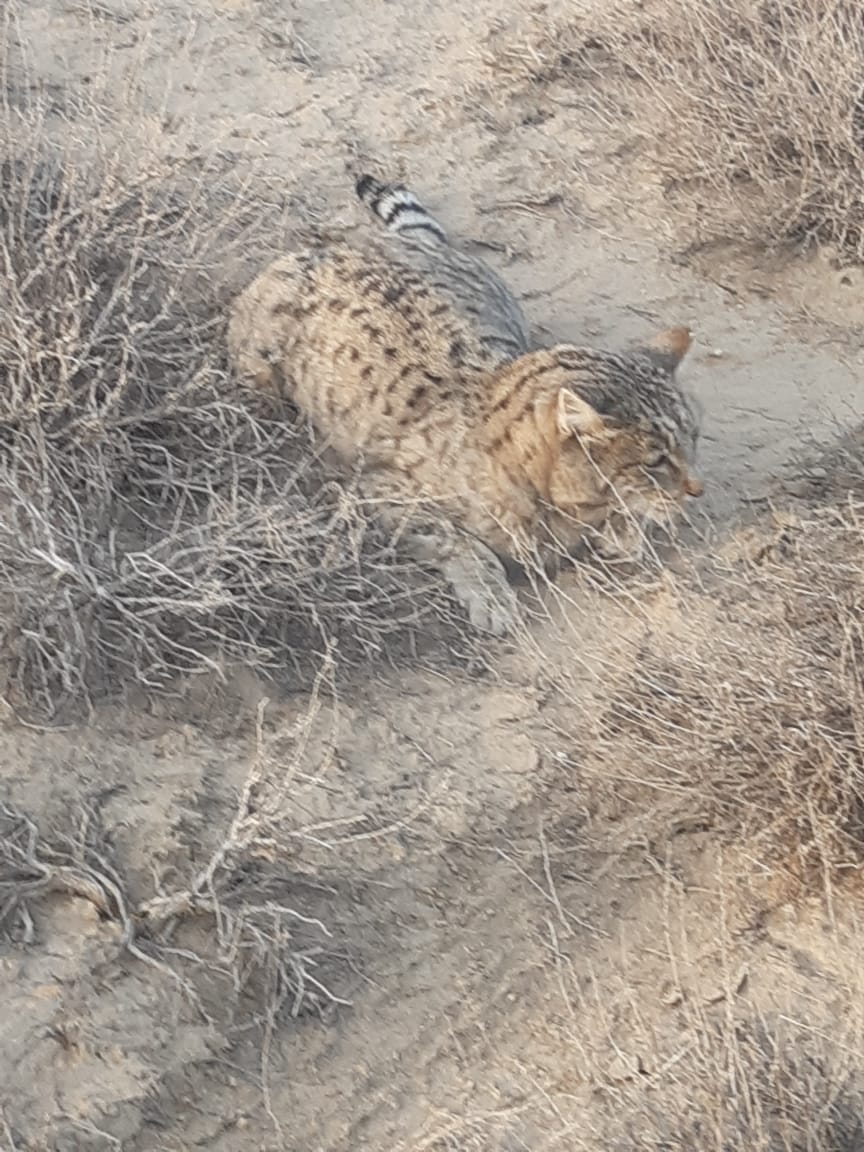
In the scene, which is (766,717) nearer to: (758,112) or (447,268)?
(447,268)

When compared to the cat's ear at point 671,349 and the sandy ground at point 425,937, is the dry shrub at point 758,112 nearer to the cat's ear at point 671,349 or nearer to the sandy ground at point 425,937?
the sandy ground at point 425,937

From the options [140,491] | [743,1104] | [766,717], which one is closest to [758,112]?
[140,491]

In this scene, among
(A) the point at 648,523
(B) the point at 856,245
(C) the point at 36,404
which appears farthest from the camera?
(B) the point at 856,245

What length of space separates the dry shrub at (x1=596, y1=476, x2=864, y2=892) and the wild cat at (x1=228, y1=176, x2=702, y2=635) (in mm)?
594

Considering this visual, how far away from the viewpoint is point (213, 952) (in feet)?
10.8

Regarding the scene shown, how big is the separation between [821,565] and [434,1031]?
4.23ft

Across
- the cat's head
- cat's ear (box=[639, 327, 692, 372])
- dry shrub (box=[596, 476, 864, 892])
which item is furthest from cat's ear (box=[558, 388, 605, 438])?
dry shrub (box=[596, 476, 864, 892])

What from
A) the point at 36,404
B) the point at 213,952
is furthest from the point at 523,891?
the point at 36,404

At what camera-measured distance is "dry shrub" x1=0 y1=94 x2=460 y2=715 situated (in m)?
3.75

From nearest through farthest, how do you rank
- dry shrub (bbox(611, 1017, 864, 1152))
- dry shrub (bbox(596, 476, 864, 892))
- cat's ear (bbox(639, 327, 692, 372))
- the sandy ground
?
dry shrub (bbox(611, 1017, 864, 1152)) < the sandy ground < dry shrub (bbox(596, 476, 864, 892)) < cat's ear (bbox(639, 327, 692, 372))

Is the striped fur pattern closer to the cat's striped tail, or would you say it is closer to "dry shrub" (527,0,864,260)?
the cat's striped tail

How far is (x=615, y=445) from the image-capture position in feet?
13.9

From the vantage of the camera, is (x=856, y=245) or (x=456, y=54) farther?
(x=456, y=54)

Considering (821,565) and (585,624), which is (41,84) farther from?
(821,565)
